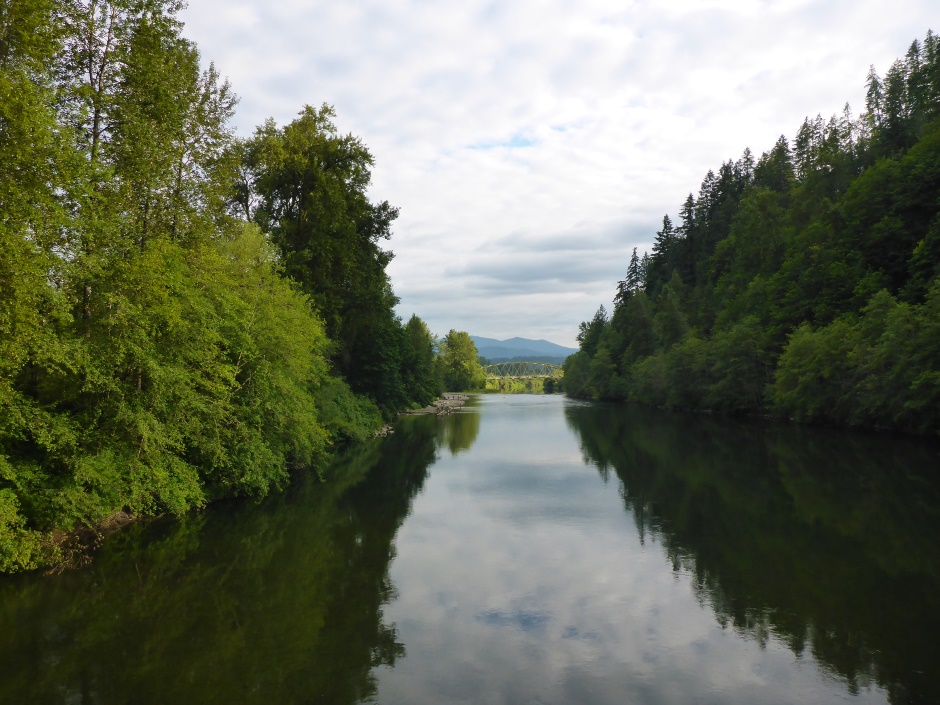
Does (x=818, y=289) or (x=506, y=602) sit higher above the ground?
(x=818, y=289)

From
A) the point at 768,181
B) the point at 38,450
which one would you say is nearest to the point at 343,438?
the point at 38,450

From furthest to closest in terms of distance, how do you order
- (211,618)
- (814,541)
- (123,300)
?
(814,541) < (123,300) < (211,618)

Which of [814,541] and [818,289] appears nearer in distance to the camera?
[814,541]

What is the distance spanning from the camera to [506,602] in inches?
488

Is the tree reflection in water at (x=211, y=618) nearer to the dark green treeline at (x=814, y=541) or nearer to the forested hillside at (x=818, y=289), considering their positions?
the dark green treeline at (x=814, y=541)

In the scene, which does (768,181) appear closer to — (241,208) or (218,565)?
(241,208)

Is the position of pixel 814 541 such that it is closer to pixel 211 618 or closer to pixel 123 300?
pixel 211 618

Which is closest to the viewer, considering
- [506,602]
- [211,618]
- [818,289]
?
[211,618]

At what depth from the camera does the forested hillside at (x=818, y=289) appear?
38.2 m

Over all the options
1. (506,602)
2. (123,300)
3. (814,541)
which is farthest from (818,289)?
(123,300)

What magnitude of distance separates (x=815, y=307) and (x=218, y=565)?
55.2 m

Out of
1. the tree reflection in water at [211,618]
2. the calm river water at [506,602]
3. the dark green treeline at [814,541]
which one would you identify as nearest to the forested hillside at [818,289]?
the dark green treeline at [814,541]

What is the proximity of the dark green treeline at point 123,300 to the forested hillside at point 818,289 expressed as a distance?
32.2m

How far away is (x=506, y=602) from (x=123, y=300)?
1065 centimetres
